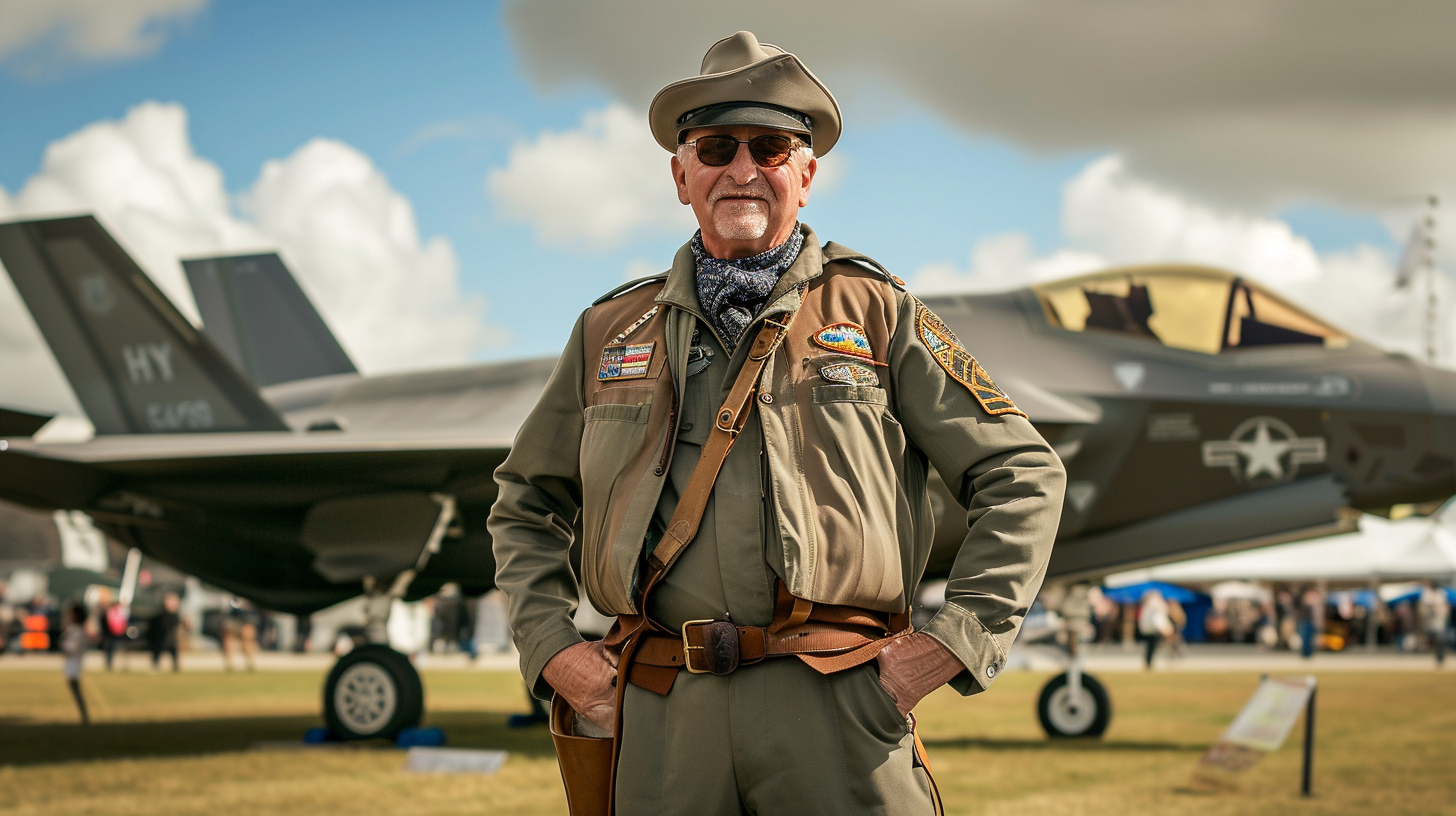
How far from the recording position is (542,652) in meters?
2.29

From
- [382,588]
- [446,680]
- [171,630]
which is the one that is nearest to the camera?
[382,588]

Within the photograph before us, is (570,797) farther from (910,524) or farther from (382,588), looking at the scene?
(382,588)

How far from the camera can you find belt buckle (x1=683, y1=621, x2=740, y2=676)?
6.75 ft

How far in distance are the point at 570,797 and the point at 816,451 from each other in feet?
2.78

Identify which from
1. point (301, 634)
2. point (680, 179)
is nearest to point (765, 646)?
point (680, 179)

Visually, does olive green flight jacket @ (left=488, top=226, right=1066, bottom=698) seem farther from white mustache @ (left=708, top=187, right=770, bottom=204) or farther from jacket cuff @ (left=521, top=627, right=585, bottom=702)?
white mustache @ (left=708, top=187, right=770, bottom=204)

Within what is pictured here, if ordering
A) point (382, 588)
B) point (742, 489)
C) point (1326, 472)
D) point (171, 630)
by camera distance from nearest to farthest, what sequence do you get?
point (742, 489) < point (1326, 472) < point (382, 588) < point (171, 630)

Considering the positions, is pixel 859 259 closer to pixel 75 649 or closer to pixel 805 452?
pixel 805 452

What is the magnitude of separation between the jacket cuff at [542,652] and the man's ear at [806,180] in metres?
0.99

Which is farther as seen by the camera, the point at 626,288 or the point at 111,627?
the point at 111,627

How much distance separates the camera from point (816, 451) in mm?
2158

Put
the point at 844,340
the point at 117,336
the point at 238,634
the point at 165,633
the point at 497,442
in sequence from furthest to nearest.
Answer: the point at 238,634
the point at 165,633
the point at 117,336
the point at 497,442
the point at 844,340

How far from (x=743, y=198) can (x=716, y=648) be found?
857mm

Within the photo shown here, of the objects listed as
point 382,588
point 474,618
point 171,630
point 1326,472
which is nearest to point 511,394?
point 382,588
